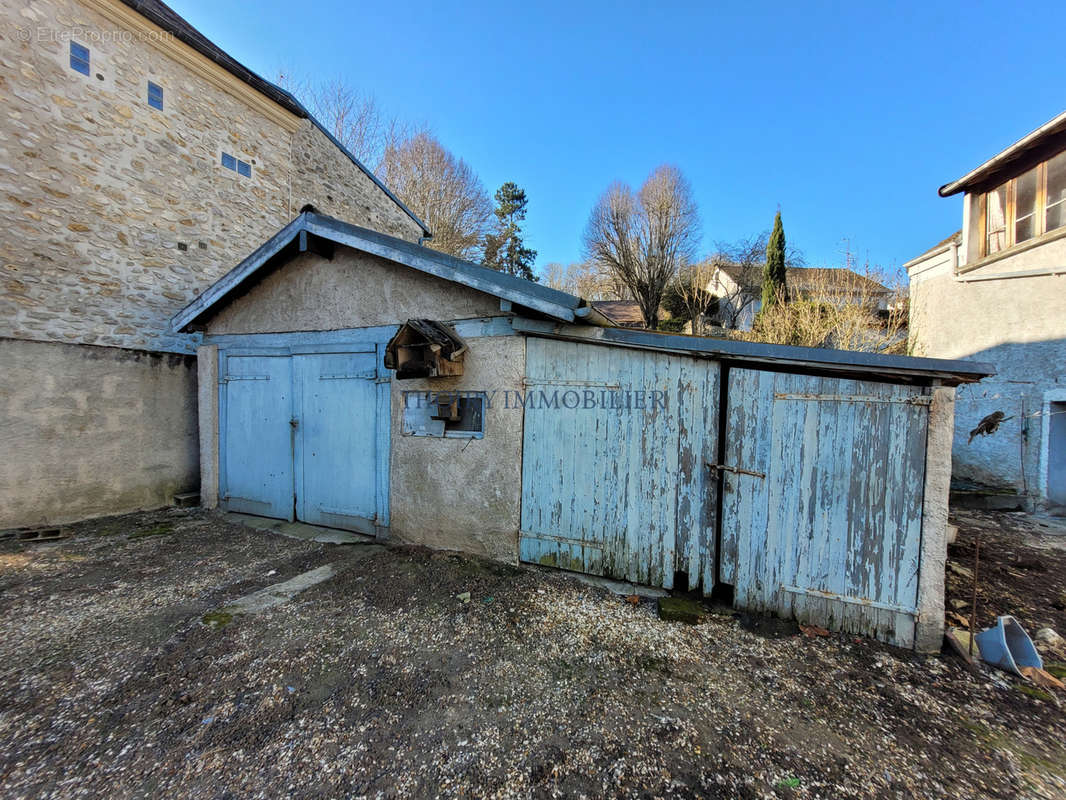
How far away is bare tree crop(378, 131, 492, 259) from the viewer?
740 inches

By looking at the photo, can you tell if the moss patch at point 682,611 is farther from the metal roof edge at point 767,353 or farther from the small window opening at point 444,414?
the small window opening at point 444,414

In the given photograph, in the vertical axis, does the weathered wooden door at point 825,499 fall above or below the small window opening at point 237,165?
below

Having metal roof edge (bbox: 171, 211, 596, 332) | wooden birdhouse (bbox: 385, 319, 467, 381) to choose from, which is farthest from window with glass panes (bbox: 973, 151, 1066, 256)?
wooden birdhouse (bbox: 385, 319, 467, 381)

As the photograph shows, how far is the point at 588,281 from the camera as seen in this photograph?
87.5ft

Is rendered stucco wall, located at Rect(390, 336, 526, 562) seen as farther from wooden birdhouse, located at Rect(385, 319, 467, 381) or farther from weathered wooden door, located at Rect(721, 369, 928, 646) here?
weathered wooden door, located at Rect(721, 369, 928, 646)

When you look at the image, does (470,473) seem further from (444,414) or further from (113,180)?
(113,180)

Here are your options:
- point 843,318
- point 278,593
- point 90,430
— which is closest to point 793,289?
point 843,318

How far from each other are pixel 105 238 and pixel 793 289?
19.7 metres

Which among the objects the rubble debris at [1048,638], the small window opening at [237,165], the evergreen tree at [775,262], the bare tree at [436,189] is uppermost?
the bare tree at [436,189]

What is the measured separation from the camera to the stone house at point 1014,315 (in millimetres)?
7000

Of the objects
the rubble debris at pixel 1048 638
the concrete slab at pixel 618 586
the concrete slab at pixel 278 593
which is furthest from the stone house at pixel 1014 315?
the concrete slab at pixel 278 593

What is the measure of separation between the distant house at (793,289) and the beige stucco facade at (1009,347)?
283 centimetres

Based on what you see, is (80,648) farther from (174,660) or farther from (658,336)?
(658,336)

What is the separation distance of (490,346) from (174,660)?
11.7ft
